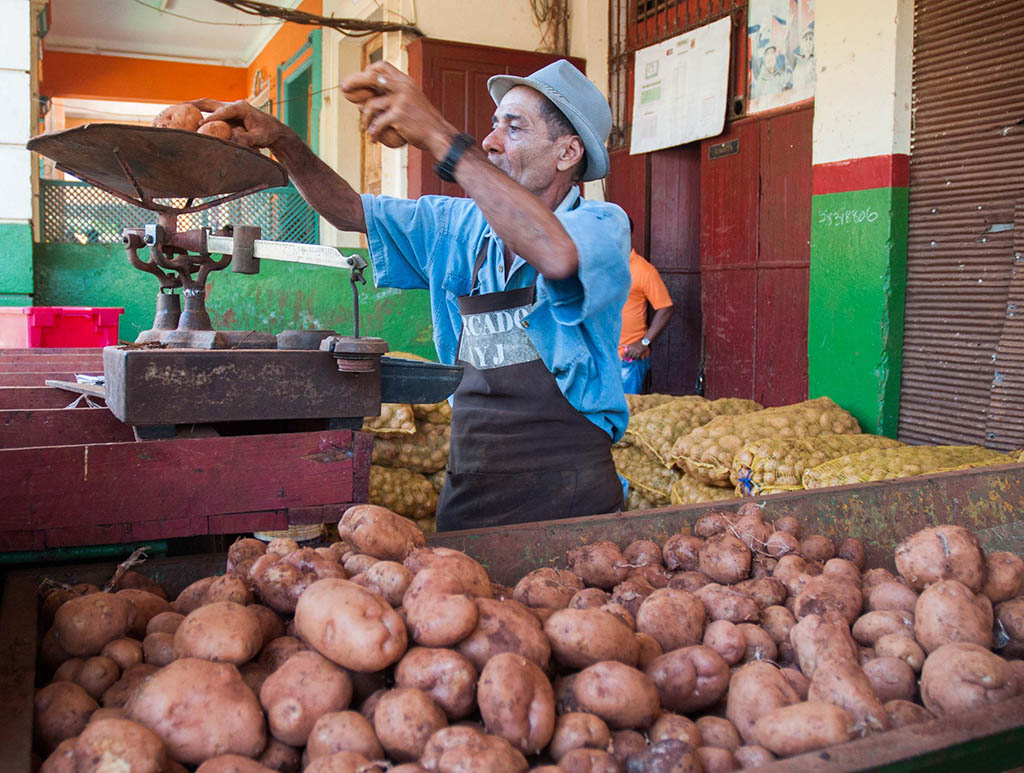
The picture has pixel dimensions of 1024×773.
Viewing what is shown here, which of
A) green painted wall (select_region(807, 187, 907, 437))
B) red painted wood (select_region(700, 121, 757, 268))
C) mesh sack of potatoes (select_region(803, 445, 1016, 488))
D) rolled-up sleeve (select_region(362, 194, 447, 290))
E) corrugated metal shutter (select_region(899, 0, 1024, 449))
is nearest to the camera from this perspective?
rolled-up sleeve (select_region(362, 194, 447, 290))

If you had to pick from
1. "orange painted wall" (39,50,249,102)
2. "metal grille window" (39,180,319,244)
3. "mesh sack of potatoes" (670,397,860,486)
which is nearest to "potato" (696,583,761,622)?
"mesh sack of potatoes" (670,397,860,486)

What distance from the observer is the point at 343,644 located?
1.24m

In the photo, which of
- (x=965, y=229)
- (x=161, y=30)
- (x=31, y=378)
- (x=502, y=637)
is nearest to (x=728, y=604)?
(x=502, y=637)

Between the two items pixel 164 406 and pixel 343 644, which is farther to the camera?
pixel 164 406

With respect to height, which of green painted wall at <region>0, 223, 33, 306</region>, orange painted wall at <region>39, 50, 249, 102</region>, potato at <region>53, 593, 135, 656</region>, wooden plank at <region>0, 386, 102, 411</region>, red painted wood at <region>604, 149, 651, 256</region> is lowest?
potato at <region>53, 593, 135, 656</region>

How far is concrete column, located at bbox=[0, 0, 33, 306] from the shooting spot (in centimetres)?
574

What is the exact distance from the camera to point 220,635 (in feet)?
4.18

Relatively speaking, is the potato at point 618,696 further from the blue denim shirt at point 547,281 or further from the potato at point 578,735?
the blue denim shirt at point 547,281

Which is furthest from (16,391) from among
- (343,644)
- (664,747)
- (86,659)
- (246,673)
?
(664,747)

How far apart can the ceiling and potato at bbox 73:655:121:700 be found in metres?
10.7

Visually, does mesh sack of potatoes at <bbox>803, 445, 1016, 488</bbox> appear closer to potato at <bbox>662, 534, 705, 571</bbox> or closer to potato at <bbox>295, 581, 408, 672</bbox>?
potato at <bbox>662, 534, 705, 571</bbox>

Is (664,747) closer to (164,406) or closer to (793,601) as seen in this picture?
(793,601)

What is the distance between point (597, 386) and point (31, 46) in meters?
5.28

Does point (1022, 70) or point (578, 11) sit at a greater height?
point (578, 11)
